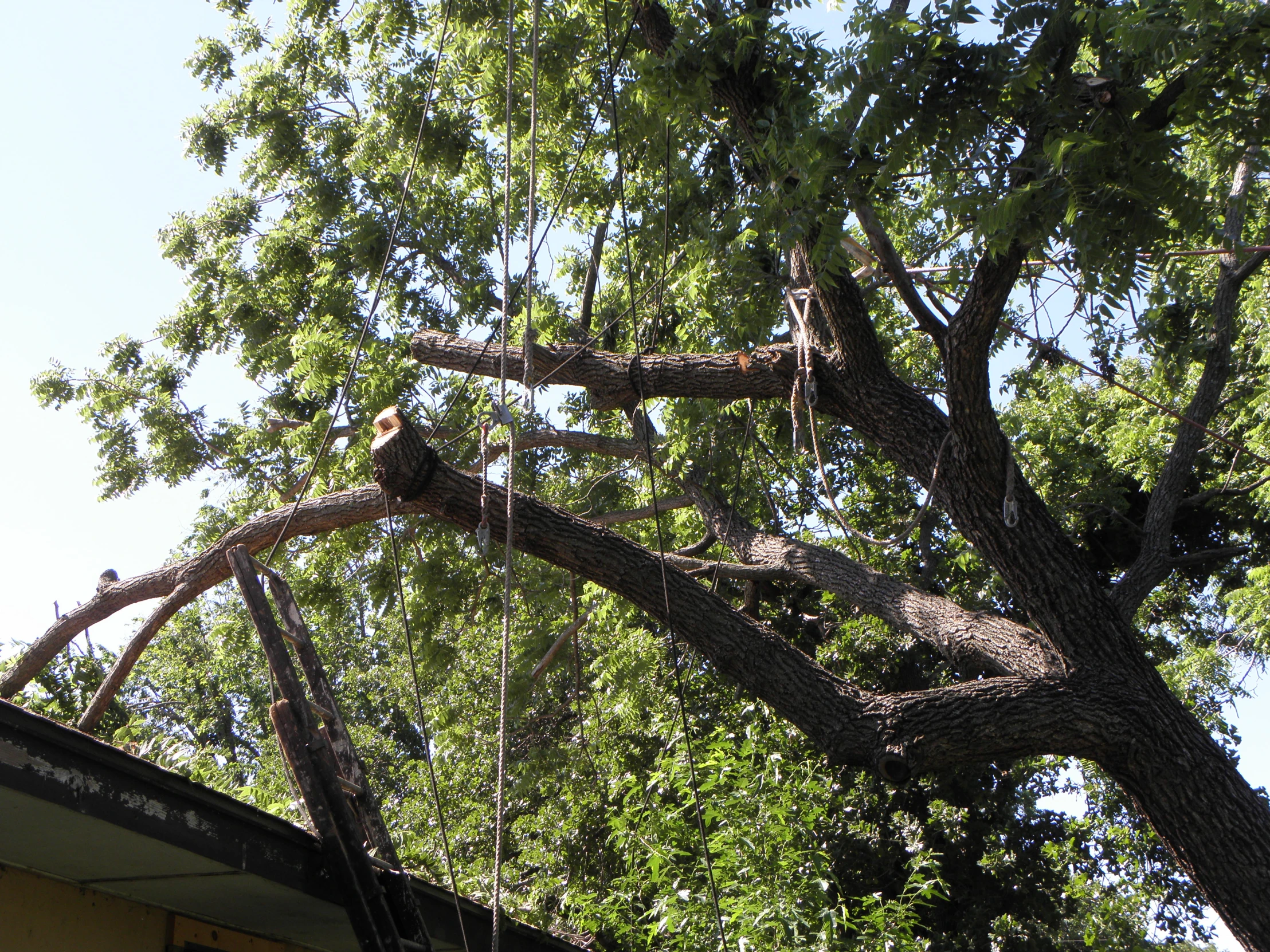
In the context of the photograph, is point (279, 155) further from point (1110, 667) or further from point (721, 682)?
point (1110, 667)

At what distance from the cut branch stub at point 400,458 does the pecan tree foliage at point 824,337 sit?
0.14 metres

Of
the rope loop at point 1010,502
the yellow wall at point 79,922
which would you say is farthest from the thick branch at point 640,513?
the yellow wall at point 79,922

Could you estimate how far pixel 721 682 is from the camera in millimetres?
10977

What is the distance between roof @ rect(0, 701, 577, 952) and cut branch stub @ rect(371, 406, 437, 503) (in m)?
2.03

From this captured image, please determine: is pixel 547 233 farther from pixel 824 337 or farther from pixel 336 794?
pixel 336 794

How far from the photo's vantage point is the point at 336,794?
11.8 ft

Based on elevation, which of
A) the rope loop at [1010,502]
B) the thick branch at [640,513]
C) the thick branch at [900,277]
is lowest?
the rope loop at [1010,502]

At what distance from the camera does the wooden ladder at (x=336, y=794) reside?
347cm

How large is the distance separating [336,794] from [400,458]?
77.7 inches

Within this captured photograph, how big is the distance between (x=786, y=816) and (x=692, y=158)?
17.5ft

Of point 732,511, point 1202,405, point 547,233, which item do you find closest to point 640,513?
point 732,511

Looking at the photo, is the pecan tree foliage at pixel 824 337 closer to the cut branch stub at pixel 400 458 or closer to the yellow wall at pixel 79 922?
the cut branch stub at pixel 400 458

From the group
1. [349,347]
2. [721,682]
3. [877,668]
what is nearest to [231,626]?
[349,347]

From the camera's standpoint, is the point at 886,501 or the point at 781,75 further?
the point at 886,501
